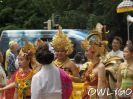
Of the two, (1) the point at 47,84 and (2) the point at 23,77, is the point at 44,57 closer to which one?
(1) the point at 47,84

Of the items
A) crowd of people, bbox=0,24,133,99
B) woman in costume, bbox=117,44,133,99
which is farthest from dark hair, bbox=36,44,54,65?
woman in costume, bbox=117,44,133,99

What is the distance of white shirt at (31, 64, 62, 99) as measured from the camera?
693 centimetres

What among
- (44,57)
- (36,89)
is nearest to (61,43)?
(44,57)

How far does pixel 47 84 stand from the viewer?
23.0 ft

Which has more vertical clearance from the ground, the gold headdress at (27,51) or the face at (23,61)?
the gold headdress at (27,51)

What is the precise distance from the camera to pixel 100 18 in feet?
103

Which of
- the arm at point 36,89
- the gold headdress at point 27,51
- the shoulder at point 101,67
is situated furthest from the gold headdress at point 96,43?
the arm at point 36,89

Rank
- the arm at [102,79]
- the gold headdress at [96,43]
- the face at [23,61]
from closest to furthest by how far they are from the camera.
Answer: the arm at [102,79]
the gold headdress at [96,43]
the face at [23,61]

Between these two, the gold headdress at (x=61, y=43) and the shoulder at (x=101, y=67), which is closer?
the shoulder at (x=101, y=67)

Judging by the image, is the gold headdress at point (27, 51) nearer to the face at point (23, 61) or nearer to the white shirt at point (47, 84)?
the face at point (23, 61)

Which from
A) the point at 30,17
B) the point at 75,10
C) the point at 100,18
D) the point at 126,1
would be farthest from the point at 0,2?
the point at 126,1

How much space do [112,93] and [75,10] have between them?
85.8ft

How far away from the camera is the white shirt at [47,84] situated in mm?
6930

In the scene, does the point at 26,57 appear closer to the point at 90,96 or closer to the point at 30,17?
the point at 90,96
